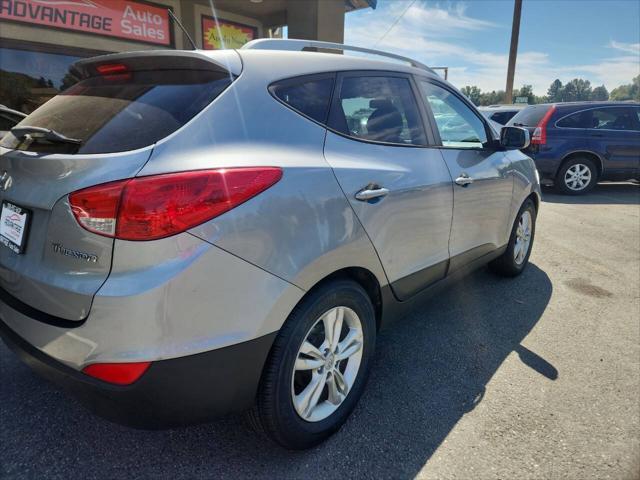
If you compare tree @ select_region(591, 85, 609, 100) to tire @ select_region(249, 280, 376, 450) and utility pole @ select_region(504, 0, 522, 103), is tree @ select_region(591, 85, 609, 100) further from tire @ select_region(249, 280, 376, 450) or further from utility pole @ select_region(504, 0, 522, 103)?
tire @ select_region(249, 280, 376, 450)

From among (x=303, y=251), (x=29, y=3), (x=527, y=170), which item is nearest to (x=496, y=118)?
(x=527, y=170)

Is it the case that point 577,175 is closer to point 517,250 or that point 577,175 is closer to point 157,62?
point 517,250

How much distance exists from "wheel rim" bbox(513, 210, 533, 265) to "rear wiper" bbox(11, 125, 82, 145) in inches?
139

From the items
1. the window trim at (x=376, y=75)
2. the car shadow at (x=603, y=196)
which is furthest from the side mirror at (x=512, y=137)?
the car shadow at (x=603, y=196)

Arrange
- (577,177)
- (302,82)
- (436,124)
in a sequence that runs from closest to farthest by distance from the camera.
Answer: (302,82) < (436,124) < (577,177)

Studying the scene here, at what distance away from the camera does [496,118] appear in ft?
37.8

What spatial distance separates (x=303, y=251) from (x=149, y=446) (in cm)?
120

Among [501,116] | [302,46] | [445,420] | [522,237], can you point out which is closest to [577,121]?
[501,116]

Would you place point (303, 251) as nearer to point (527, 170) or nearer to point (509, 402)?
point (509, 402)

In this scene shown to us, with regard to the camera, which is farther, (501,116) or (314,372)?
(501,116)

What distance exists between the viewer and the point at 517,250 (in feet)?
13.0

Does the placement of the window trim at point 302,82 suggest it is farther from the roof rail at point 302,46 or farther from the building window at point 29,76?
the building window at point 29,76

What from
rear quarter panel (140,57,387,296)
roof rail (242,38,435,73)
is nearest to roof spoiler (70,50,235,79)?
rear quarter panel (140,57,387,296)

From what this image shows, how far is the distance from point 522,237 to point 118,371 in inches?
145
